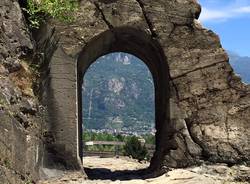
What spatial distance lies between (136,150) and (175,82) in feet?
34.7

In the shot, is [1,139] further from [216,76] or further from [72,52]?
[216,76]

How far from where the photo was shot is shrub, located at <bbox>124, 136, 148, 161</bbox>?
2608cm

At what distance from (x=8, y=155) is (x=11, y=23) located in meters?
3.64

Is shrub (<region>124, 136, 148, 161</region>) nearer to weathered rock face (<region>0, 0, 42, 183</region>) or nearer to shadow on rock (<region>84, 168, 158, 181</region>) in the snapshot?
shadow on rock (<region>84, 168, 158, 181</region>)

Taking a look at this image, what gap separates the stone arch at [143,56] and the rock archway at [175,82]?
92mm

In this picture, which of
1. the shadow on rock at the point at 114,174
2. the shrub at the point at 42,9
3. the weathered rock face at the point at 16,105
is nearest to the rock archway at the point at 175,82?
the shadow on rock at the point at 114,174

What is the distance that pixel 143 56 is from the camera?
2058 cm

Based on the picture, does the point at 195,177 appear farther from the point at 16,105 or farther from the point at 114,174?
the point at 16,105

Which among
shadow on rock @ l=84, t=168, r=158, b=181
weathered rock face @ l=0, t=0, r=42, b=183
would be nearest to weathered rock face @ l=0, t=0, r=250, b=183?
A: shadow on rock @ l=84, t=168, r=158, b=181

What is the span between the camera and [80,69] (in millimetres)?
18016

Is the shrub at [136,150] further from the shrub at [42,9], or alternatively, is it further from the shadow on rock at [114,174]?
the shrub at [42,9]

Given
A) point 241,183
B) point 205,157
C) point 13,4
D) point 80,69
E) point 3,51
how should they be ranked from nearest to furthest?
1. point 3,51
2. point 13,4
3. point 241,183
4. point 205,157
5. point 80,69

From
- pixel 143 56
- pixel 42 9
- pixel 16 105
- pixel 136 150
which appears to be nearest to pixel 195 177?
pixel 16 105

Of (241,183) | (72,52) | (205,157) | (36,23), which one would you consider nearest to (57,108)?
(72,52)
